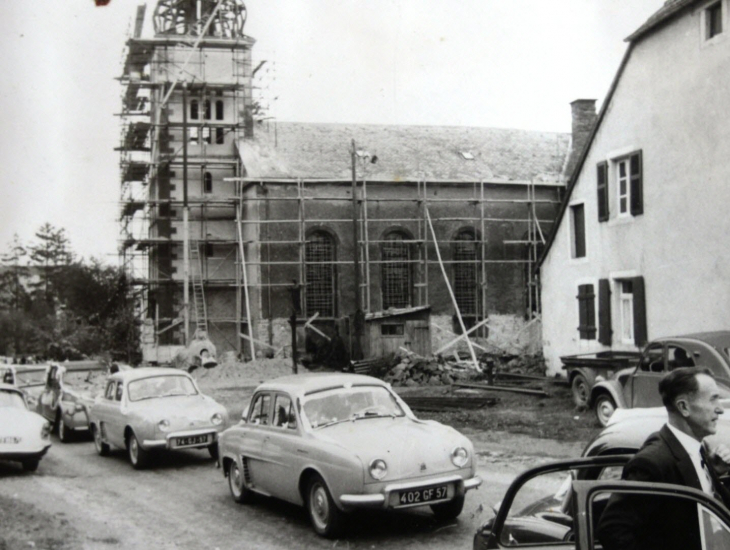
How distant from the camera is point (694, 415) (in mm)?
3758

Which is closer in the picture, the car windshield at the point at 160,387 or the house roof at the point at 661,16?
the car windshield at the point at 160,387

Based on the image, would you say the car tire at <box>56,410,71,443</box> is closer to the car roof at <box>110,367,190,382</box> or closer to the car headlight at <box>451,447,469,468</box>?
the car roof at <box>110,367,190,382</box>

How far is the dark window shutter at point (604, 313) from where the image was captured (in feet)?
71.8

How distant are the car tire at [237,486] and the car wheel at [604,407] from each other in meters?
7.32

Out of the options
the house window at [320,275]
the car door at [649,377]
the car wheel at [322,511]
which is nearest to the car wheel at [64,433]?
the car wheel at [322,511]

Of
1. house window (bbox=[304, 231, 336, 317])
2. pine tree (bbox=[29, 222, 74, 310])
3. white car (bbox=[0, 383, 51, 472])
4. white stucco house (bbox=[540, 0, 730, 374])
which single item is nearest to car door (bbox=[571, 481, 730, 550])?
white car (bbox=[0, 383, 51, 472])

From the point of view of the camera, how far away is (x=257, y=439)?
384 inches

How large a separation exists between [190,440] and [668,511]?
34.9 ft

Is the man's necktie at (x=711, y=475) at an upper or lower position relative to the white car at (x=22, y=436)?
upper

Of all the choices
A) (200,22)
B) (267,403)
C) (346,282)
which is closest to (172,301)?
(346,282)

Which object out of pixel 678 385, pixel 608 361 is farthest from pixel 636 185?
pixel 678 385

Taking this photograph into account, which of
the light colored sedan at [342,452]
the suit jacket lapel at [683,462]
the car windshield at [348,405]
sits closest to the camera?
the suit jacket lapel at [683,462]

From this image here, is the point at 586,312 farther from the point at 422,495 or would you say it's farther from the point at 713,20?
the point at 422,495

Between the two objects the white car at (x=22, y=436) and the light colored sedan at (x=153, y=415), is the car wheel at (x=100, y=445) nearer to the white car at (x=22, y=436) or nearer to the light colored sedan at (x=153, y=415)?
the light colored sedan at (x=153, y=415)
